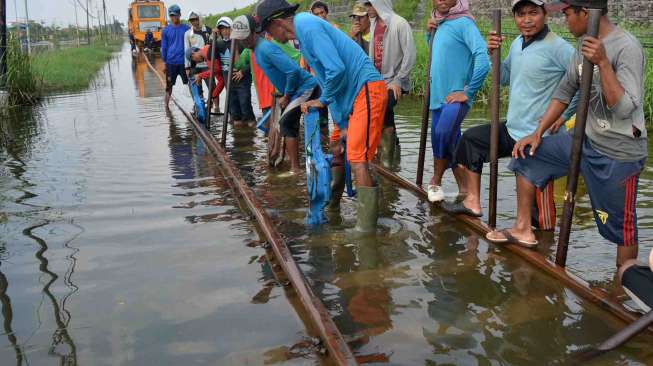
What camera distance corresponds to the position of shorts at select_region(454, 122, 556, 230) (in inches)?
201

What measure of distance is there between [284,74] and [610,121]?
3.78 metres

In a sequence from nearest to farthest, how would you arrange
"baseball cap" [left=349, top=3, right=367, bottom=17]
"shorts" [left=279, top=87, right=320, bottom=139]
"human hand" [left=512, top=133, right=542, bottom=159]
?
1. "human hand" [left=512, top=133, right=542, bottom=159]
2. "shorts" [left=279, top=87, right=320, bottom=139]
3. "baseball cap" [left=349, top=3, right=367, bottom=17]

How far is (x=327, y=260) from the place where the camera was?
4742 mm

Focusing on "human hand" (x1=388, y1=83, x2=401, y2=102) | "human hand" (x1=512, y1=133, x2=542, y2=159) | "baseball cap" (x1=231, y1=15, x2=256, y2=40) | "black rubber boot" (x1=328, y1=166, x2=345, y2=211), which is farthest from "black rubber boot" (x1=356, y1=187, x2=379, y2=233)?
"human hand" (x1=388, y1=83, x2=401, y2=102)

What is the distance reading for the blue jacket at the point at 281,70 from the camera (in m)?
6.49

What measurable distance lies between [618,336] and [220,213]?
3753 mm

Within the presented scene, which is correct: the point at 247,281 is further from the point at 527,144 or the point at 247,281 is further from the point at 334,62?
the point at 527,144

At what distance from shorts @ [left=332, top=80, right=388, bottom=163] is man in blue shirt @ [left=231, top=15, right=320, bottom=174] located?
110 cm

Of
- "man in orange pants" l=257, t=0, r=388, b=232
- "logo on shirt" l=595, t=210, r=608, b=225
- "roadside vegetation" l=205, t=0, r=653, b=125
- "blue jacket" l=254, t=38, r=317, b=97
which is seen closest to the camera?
"logo on shirt" l=595, t=210, r=608, b=225

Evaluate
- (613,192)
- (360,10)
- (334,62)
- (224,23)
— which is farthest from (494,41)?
(224,23)

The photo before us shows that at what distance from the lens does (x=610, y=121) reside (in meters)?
3.73

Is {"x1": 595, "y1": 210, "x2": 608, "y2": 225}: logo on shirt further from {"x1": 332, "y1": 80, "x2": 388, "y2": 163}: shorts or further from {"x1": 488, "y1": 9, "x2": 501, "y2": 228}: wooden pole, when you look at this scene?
{"x1": 332, "y1": 80, "x2": 388, "y2": 163}: shorts

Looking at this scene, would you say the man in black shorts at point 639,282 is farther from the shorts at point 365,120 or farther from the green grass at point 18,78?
the green grass at point 18,78

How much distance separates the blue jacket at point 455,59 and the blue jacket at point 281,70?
157 cm
